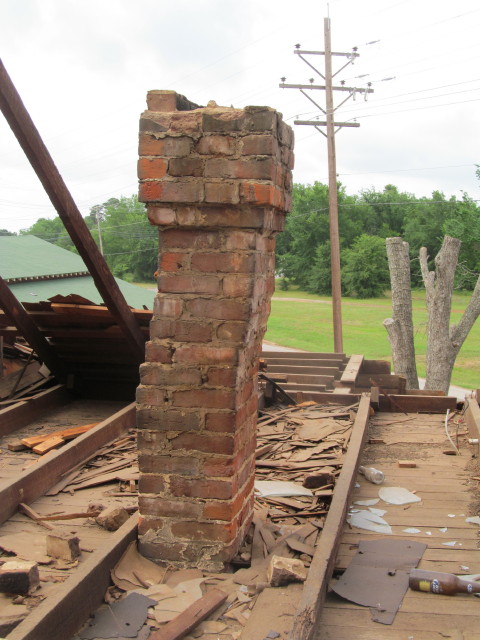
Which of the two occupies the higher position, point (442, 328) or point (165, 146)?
point (165, 146)

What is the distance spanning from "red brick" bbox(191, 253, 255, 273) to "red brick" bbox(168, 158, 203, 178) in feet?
1.36

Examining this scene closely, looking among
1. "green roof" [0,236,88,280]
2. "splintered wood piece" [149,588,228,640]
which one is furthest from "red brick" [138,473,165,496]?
"green roof" [0,236,88,280]

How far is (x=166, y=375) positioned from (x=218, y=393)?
0.96ft

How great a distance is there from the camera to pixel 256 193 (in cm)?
335

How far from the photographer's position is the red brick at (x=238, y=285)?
11.3 feet

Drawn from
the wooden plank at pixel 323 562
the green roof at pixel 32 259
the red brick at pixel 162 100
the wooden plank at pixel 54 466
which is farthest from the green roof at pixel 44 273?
the red brick at pixel 162 100

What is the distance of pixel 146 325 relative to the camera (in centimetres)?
720

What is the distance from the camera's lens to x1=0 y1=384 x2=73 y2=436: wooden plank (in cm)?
662

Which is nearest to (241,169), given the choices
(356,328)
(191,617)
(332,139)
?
(191,617)

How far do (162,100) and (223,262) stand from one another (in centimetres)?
92

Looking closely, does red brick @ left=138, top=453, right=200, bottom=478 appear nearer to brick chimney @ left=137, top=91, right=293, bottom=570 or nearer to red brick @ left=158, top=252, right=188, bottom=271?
brick chimney @ left=137, top=91, right=293, bottom=570

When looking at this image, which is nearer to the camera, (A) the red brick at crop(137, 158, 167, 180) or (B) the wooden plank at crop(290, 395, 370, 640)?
(B) the wooden plank at crop(290, 395, 370, 640)

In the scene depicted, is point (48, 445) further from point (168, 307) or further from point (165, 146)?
point (165, 146)

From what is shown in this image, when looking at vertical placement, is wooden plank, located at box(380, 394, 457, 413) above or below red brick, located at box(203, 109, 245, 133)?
below
